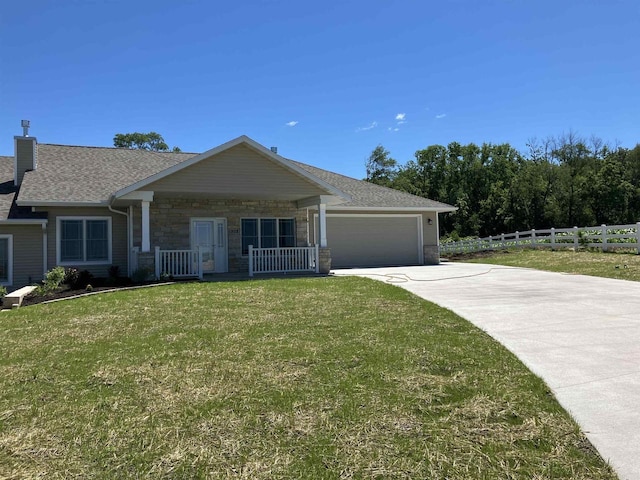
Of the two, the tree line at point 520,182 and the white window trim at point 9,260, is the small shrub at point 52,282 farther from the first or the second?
the tree line at point 520,182

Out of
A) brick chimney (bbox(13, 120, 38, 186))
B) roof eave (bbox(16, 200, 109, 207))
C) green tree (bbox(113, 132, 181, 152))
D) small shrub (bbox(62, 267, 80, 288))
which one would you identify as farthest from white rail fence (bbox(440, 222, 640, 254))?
green tree (bbox(113, 132, 181, 152))

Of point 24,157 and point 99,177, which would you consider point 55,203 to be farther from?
point 24,157

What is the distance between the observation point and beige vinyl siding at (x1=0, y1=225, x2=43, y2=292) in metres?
14.2

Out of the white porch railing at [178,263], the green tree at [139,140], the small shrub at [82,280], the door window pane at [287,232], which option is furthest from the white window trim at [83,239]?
the green tree at [139,140]

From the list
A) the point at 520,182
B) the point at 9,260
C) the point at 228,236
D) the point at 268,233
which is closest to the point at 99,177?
the point at 9,260

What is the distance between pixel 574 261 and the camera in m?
17.2

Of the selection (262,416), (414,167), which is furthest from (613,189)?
(262,416)

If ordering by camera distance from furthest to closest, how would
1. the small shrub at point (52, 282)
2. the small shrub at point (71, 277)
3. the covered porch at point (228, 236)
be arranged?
1. the covered porch at point (228, 236)
2. the small shrub at point (71, 277)
3. the small shrub at point (52, 282)

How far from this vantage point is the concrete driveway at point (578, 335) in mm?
3709

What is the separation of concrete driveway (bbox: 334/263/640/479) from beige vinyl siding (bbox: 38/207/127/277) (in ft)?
31.3

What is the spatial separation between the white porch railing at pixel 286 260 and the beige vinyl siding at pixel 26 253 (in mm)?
6823

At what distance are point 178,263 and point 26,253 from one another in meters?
4.86

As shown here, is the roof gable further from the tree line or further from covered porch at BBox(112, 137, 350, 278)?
the tree line

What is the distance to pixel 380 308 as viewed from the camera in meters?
8.26
